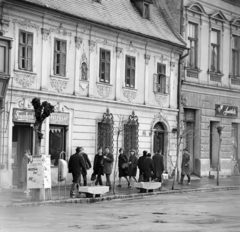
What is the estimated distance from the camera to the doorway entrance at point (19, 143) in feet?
91.1

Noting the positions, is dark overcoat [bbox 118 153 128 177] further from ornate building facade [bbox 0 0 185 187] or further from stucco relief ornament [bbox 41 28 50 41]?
stucco relief ornament [bbox 41 28 50 41]

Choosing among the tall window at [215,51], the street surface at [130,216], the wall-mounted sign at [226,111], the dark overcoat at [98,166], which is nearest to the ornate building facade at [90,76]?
the dark overcoat at [98,166]

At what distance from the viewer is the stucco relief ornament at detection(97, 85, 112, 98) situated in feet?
105

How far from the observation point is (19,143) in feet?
92.6

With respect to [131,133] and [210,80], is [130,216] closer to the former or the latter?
[131,133]

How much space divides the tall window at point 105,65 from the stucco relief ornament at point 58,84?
282 cm

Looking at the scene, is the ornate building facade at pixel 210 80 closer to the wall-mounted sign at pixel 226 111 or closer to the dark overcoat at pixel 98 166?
the wall-mounted sign at pixel 226 111

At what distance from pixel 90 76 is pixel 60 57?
83.6 inches

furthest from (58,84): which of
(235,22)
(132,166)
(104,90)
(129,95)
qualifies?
(235,22)

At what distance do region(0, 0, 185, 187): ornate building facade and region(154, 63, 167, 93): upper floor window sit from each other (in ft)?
0.16

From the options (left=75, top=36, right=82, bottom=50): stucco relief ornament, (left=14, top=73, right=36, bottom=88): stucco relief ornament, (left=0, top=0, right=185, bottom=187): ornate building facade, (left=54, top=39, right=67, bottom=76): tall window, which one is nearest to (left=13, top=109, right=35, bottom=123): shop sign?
(left=0, top=0, right=185, bottom=187): ornate building facade

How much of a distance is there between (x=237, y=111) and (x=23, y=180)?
21323 mm

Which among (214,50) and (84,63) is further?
(214,50)

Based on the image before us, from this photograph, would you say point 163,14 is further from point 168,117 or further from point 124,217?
point 124,217
